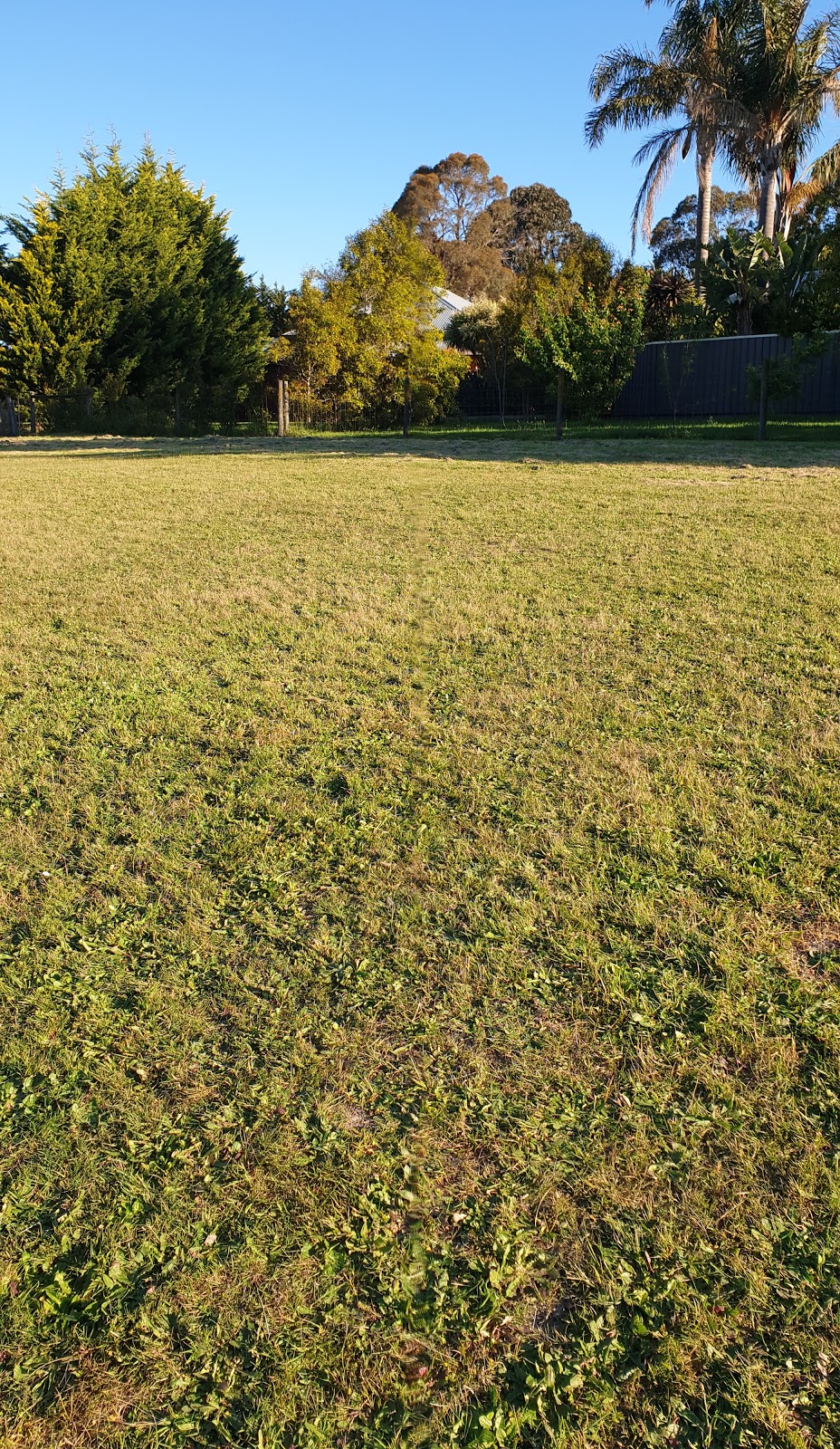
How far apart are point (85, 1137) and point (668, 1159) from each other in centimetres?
126

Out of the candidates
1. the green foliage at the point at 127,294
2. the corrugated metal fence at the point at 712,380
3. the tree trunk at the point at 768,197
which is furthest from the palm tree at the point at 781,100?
the green foliage at the point at 127,294

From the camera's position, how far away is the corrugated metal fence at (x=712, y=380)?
1995 centimetres

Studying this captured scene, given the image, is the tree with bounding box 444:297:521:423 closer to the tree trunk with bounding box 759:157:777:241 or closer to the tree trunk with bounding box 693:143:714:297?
the tree trunk with bounding box 693:143:714:297

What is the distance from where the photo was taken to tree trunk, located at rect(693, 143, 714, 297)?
976 inches

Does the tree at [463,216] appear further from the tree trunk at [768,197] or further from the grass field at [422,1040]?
the grass field at [422,1040]

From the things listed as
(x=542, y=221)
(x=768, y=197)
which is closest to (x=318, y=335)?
(x=768, y=197)

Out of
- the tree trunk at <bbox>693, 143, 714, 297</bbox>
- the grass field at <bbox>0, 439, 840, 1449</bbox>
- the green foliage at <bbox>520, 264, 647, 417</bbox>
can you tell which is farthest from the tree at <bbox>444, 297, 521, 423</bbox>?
the grass field at <bbox>0, 439, 840, 1449</bbox>

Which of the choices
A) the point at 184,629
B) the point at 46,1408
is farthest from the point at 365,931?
the point at 184,629

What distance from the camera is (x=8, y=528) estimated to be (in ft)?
29.7

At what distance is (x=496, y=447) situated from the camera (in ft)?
53.8

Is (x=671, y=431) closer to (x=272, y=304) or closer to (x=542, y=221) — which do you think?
(x=272, y=304)

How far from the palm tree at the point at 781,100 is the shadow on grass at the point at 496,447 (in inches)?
466

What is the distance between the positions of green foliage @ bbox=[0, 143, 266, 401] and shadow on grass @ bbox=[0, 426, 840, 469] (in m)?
2.36

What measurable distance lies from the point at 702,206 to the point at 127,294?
17.1 meters
